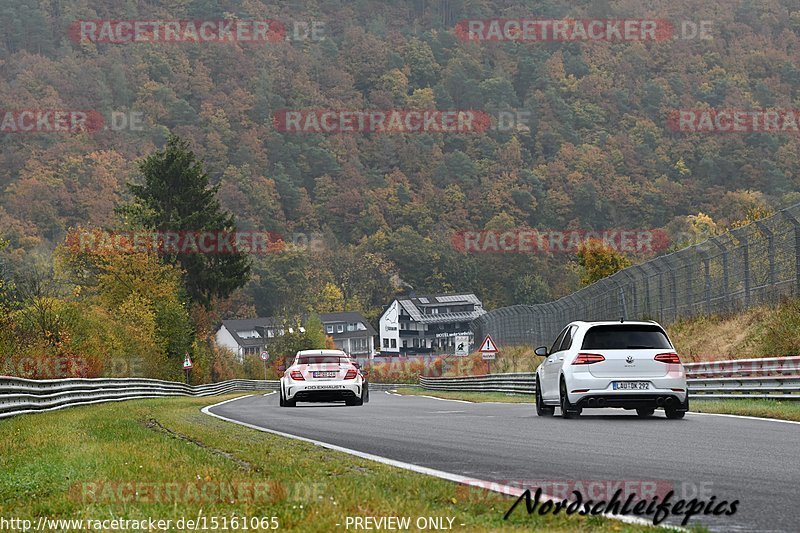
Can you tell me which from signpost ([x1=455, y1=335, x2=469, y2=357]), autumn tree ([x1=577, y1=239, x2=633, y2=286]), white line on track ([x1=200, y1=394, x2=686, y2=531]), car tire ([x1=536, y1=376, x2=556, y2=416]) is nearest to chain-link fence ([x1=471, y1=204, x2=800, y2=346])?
car tire ([x1=536, y1=376, x2=556, y2=416])

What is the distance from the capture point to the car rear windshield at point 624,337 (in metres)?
18.9

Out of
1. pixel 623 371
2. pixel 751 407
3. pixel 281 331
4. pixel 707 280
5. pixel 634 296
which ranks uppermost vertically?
pixel 281 331

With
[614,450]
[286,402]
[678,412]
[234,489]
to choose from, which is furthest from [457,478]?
[286,402]

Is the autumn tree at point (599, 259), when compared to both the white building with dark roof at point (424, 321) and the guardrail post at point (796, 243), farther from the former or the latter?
the white building with dark roof at point (424, 321)

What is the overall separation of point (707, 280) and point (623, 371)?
39.6ft

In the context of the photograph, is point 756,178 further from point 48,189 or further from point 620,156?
point 48,189

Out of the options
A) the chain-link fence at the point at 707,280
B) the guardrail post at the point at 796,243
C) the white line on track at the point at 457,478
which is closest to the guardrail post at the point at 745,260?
the chain-link fence at the point at 707,280

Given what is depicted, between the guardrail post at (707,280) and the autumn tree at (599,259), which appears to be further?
the autumn tree at (599,259)

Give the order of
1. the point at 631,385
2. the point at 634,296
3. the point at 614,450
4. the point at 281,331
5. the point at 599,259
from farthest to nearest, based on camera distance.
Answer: the point at 281,331 < the point at 599,259 < the point at 634,296 < the point at 631,385 < the point at 614,450

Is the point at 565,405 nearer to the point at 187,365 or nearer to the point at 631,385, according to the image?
A: the point at 631,385

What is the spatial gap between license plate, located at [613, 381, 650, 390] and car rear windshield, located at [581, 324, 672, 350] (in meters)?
0.59

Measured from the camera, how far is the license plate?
60.5ft

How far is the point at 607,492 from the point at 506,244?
184m

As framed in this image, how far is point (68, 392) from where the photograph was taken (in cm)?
3167
